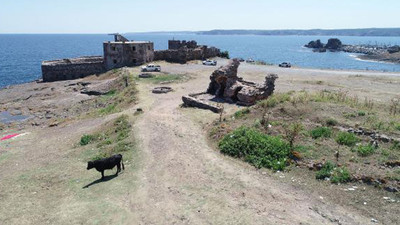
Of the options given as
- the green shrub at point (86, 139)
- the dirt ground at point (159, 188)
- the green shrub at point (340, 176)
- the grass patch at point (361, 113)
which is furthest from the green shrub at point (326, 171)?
the green shrub at point (86, 139)

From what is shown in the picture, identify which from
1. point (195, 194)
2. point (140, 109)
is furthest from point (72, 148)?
point (195, 194)

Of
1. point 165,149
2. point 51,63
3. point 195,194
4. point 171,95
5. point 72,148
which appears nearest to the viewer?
point 195,194

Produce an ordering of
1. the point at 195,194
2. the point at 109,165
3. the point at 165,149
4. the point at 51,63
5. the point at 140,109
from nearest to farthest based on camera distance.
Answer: the point at 195,194 < the point at 109,165 < the point at 165,149 < the point at 140,109 < the point at 51,63

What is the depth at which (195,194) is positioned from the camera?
13672 mm

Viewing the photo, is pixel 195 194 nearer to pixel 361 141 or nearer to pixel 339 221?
pixel 339 221

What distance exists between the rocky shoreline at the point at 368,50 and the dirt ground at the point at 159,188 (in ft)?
340

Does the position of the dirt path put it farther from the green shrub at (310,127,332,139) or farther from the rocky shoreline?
the rocky shoreline

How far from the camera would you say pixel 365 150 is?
16.4 meters

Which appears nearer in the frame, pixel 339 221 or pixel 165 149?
pixel 339 221

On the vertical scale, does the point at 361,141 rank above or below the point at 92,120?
above

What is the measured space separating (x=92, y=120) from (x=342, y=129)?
67.0ft

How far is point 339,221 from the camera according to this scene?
38.4 feet

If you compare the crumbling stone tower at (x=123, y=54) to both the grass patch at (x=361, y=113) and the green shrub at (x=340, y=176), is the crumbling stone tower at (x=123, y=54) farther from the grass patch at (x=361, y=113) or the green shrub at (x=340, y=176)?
the green shrub at (x=340, y=176)

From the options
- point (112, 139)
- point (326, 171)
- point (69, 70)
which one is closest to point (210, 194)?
point (326, 171)
